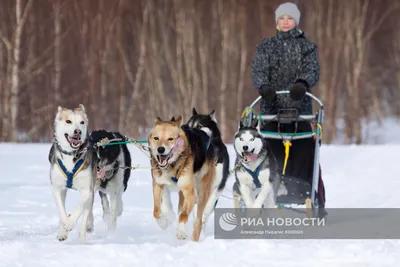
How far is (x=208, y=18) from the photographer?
1691 cm

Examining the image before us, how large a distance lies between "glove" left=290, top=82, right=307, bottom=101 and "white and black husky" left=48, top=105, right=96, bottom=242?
5.02 feet

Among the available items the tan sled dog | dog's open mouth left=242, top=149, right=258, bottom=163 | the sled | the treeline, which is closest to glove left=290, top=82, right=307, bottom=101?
the sled

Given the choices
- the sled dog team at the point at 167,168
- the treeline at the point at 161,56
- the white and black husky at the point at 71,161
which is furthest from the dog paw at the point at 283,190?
the treeline at the point at 161,56

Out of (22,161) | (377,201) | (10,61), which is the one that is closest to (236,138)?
(377,201)

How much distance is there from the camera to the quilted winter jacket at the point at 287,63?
238 inches

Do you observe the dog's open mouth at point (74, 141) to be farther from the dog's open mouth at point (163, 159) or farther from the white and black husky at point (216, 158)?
the white and black husky at point (216, 158)

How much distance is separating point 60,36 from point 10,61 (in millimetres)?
1045

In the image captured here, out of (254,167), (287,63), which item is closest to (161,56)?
(287,63)

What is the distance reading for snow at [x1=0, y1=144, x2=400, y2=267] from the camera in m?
4.32

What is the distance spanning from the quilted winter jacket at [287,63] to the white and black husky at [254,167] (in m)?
0.66

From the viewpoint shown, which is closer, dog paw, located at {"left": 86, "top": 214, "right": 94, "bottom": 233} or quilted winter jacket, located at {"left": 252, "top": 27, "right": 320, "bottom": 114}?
dog paw, located at {"left": 86, "top": 214, "right": 94, "bottom": 233}

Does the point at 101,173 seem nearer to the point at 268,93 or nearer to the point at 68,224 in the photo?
the point at 68,224

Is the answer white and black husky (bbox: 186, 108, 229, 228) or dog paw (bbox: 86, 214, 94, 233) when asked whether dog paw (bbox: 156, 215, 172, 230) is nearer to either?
white and black husky (bbox: 186, 108, 229, 228)

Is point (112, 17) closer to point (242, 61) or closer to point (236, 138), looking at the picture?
point (242, 61)
